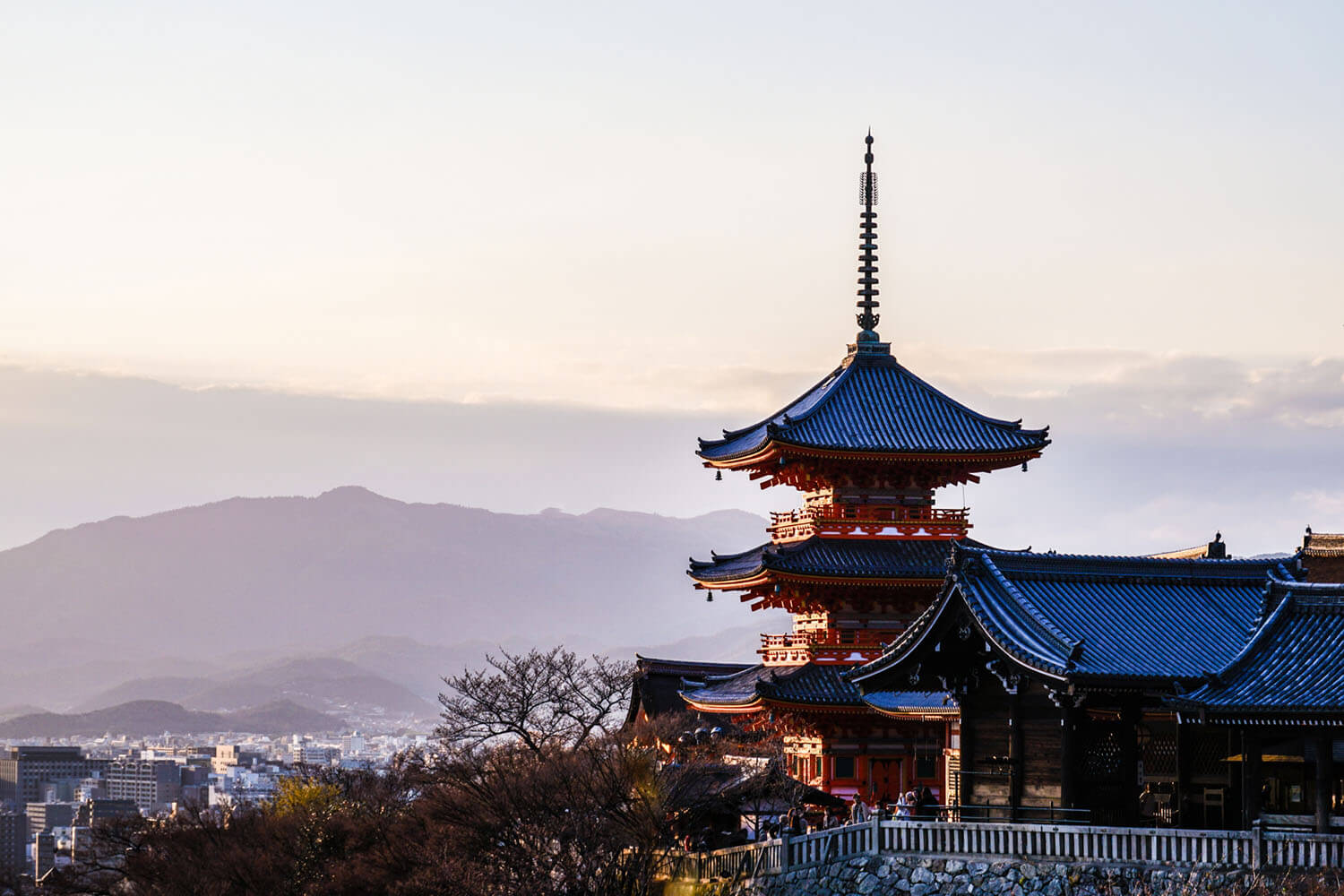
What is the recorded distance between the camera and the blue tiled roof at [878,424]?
56.9 metres

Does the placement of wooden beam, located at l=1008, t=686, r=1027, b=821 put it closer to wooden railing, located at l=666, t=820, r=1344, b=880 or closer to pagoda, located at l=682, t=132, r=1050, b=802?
wooden railing, located at l=666, t=820, r=1344, b=880

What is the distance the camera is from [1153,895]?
35406 millimetres

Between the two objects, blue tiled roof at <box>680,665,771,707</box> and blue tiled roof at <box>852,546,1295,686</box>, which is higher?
blue tiled roof at <box>852,546,1295,686</box>

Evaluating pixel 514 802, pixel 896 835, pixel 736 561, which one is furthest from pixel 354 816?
pixel 896 835

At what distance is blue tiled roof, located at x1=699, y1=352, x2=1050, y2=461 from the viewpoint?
56.9 meters

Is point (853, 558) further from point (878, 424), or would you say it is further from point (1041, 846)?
point (1041, 846)

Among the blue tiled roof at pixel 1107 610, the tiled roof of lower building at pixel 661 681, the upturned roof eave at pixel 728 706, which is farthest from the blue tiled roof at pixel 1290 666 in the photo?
the tiled roof of lower building at pixel 661 681

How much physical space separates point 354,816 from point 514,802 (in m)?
18.5

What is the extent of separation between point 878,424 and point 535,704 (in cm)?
1472

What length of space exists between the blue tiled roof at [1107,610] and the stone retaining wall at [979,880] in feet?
12.7

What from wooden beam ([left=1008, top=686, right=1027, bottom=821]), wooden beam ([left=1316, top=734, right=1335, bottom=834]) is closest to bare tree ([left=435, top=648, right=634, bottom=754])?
wooden beam ([left=1008, top=686, right=1027, bottom=821])

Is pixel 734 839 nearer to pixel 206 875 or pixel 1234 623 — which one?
pixel 1234 623

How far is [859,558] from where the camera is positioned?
5675 cm

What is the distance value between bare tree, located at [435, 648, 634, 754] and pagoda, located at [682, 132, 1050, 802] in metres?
5.40
